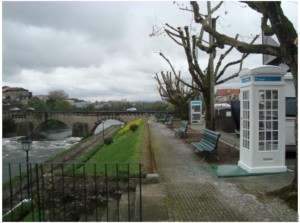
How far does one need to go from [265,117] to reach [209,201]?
123 inches

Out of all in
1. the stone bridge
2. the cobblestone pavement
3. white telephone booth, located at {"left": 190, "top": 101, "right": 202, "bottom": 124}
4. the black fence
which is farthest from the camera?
the stone bridge

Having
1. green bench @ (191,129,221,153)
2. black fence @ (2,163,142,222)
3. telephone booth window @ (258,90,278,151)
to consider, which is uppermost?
telephone booth window @ (258,90,278,151)

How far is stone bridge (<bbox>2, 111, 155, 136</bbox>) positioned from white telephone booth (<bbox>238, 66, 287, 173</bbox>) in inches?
2194

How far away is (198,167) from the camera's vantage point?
10945 mm

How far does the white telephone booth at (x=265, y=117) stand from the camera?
29.7 ft

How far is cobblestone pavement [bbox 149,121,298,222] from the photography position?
6180mm

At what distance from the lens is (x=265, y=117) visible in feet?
30.2

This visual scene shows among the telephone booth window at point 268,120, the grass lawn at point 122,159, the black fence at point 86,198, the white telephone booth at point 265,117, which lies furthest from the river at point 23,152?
the telephone booth window at point 268,120

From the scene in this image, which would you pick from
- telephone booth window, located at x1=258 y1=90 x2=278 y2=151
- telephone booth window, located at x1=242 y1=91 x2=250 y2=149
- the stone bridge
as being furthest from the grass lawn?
the stone bridge

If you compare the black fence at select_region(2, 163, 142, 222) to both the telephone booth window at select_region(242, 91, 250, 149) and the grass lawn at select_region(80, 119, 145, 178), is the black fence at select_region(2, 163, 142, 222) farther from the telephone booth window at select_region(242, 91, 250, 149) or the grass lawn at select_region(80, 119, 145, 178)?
the telephone booth window at select_region(242, 91, 250, 149)

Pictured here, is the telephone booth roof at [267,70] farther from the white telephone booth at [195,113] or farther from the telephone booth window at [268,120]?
the white telephone booth at [195,113]

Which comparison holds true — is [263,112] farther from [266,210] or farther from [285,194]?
[266,210]

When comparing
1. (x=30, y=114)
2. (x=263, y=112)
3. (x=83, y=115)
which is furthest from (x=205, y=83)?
(x=30, y=114)

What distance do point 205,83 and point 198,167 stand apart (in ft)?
26.5
